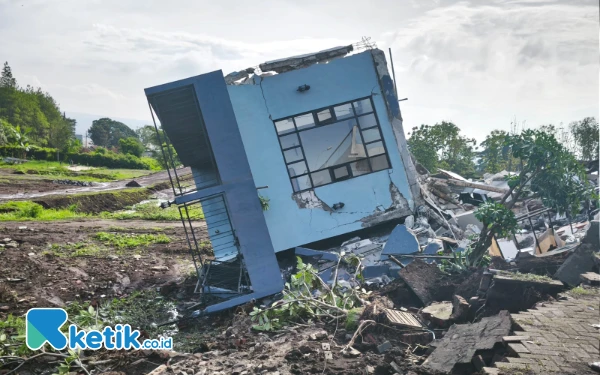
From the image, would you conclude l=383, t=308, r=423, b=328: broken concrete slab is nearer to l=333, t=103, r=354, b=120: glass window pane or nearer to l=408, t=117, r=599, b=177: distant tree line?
l=333, t=103, r=354, b=120: glass window pane

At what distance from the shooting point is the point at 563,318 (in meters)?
5.70

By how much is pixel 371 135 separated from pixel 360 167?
0.78m

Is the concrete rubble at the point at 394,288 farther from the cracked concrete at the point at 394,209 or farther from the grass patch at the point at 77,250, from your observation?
the grass patch at the point at 77,250

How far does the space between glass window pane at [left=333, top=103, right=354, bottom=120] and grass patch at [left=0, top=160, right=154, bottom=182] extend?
15053 mm

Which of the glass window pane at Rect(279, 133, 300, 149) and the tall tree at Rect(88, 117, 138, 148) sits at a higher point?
the tall tree at Rect(88, 117, 138, 148)

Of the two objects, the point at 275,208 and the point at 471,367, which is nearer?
the point at 471,367

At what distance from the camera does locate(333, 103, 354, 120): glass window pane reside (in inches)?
444

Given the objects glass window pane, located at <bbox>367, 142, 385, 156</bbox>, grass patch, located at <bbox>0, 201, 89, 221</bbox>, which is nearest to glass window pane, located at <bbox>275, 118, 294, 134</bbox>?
glass window pane, located at <bbox>367, 142, 385, 156</bbox>

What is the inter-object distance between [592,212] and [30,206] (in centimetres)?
1595

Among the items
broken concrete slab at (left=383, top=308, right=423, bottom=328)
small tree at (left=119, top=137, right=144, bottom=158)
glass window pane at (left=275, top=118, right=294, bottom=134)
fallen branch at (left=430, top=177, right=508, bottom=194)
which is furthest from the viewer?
small tree at (left=119, top=137, right=144, bottom=158)

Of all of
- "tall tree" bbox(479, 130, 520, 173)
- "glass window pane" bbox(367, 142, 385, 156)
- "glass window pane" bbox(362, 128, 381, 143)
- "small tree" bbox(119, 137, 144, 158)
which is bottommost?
"tall tree" bbox(479, 130, 520, 173)

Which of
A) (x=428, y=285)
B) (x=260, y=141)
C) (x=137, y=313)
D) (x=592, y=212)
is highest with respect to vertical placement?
(x=260, y=141)

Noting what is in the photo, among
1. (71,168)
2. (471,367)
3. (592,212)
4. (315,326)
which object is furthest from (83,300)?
(71,168)

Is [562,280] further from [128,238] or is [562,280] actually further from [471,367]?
[128,238]
